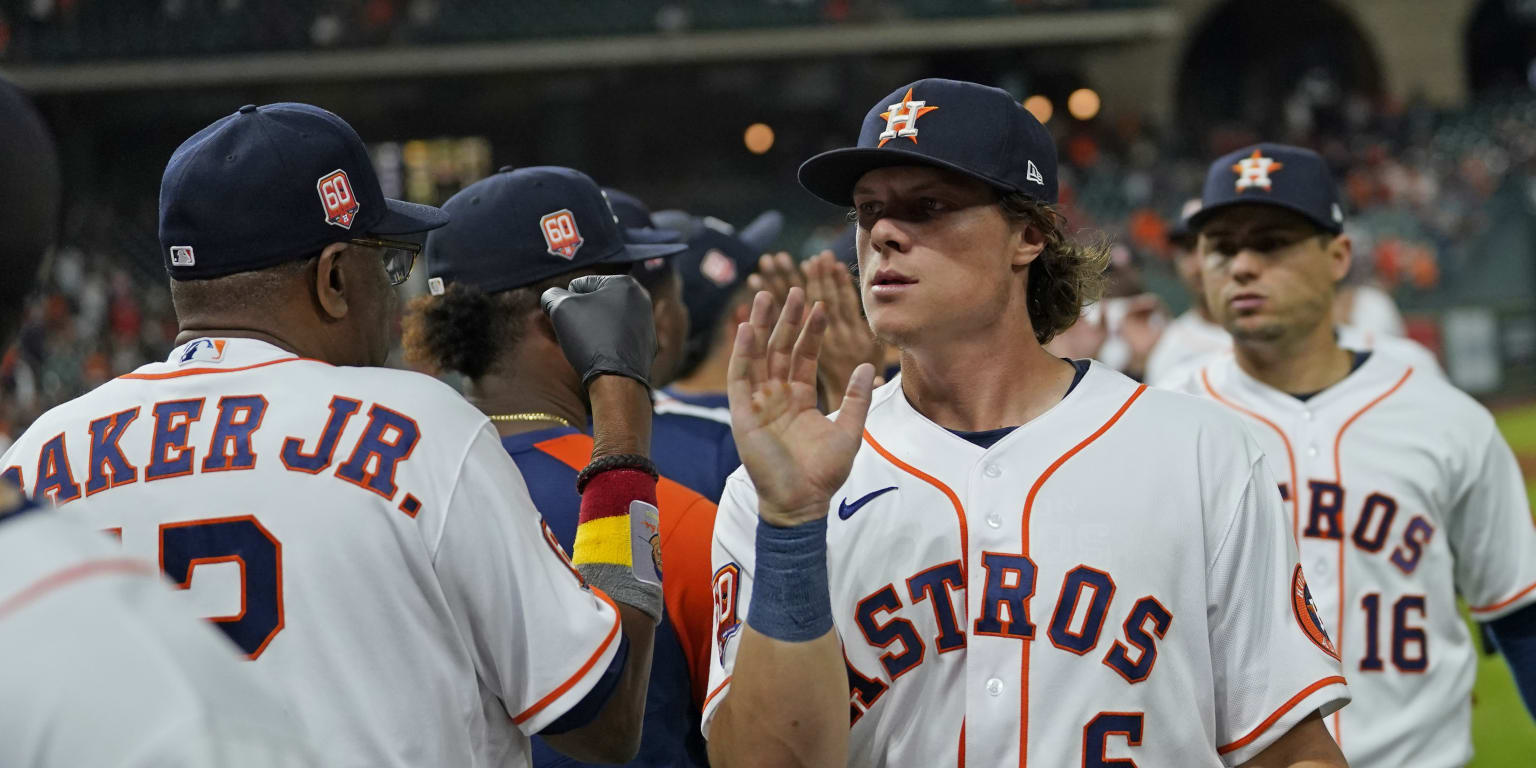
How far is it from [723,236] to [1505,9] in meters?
29.8

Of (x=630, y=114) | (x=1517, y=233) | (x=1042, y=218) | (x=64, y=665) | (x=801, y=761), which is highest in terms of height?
(x=630, y=114)

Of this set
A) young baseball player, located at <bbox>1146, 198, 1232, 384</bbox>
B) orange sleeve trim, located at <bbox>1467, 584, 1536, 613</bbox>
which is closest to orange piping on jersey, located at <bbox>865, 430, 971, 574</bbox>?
orange sleeve trim, located at <bbox>1467, 584, 1536, 613</bbox>

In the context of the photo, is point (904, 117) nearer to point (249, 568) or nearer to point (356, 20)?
point (249, 568)

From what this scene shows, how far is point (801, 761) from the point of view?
2045 millimetres

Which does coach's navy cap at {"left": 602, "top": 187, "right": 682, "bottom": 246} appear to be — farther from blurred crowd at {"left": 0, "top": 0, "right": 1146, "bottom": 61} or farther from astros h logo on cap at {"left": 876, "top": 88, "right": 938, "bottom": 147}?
blurred crowd at {"left": 0, "top": 0, "right": 1146, "bottom": 61}

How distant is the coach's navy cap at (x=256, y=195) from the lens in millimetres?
2105

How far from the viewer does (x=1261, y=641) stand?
219cm

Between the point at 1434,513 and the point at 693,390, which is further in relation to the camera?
the point at 693,390

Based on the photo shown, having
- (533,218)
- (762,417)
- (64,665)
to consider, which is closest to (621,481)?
(762,417)

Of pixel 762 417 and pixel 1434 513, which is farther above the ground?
pixel 762 417

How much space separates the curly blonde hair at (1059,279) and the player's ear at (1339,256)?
148 cm

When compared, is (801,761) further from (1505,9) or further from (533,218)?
(1505,9)

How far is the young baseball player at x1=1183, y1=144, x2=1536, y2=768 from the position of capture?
338cm

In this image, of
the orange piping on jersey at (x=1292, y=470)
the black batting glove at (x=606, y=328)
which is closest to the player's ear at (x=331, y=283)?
the black batting glove at (x=606, y=328)
